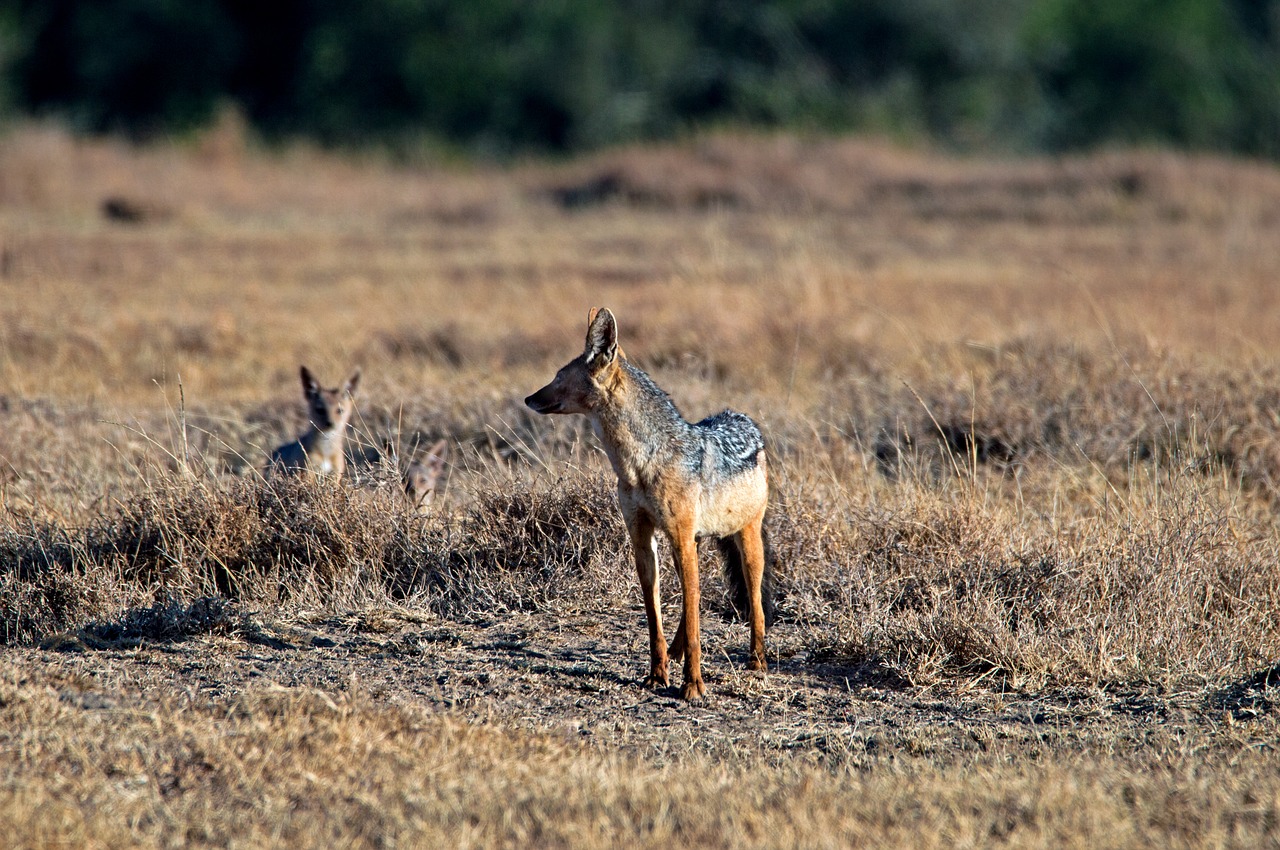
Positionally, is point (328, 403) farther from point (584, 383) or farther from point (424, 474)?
point (584, 383)

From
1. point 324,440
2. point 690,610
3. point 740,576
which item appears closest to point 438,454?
point 324,440

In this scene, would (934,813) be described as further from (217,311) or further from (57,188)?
(57,188)

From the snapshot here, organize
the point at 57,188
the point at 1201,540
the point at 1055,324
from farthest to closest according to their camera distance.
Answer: the point at 57,188 → the point at 1055,324 → the point at 1201,540

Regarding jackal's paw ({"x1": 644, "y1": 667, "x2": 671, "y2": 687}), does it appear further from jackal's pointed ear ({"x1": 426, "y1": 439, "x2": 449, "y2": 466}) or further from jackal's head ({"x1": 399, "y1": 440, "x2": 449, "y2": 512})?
jackal's pointed ear ({"x1": 426, "y1": 439, "x2": 449, "y2": 466})

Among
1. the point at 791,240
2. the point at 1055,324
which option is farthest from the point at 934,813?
the point at 791,240

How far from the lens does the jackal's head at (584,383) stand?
5.11m

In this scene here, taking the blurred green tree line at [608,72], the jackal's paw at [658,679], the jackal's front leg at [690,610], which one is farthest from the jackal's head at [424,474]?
the blurred green tree line at [608,72]

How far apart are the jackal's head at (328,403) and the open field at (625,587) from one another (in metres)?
0.14

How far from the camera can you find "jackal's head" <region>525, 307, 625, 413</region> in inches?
201

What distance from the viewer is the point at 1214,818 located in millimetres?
3975

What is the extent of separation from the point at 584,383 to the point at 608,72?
29.2m

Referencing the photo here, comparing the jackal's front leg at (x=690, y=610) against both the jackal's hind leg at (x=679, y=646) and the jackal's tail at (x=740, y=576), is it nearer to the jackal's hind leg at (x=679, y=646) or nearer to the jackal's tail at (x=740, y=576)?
the jackal's hind leg at (x=679, y=646)

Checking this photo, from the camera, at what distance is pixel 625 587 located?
6.51 meters

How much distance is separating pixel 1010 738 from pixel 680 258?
10.3 meters
